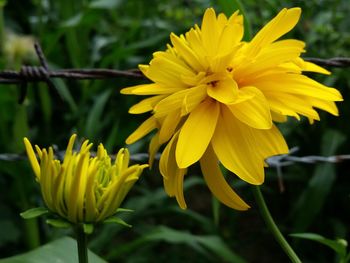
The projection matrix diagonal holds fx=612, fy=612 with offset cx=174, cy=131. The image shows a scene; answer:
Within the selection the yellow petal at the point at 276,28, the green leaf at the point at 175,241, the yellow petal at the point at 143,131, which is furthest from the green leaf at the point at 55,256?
the green leaf at the point at 175,241

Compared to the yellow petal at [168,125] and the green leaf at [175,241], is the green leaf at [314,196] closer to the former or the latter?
the green leaf at [175,241]

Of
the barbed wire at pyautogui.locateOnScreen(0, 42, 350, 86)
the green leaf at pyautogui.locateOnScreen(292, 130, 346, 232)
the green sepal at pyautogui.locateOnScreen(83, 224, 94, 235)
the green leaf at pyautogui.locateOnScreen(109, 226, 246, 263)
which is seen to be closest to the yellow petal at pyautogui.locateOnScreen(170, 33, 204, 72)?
the green sepal at pyautogui.locateOnScreen(83, 224, 94, 235)

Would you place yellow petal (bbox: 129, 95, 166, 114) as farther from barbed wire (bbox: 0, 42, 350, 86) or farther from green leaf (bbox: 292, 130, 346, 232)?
green leaf (bbox: 292, 130, 346, 232)

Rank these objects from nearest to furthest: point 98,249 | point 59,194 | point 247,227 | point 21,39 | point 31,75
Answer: point 59,194
point 31,75
point 98,249
point 21,39
point 247,227

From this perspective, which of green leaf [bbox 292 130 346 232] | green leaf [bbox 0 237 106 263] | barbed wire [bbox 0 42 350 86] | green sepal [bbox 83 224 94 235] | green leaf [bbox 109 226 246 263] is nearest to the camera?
green sepal [bbox 83 224 94 235]

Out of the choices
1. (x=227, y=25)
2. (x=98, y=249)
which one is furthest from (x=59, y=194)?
(x=98, y=249)

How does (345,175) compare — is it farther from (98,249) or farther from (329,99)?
(329,99)
